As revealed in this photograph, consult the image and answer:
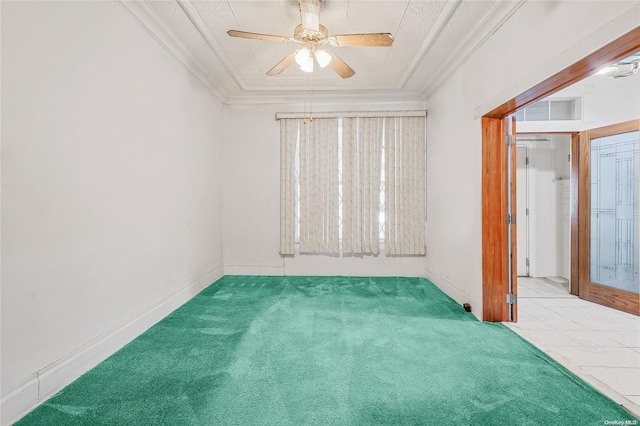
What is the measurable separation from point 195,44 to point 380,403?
3403 mm

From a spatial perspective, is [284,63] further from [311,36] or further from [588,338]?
[588,338]

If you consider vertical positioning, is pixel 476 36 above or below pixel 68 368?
above

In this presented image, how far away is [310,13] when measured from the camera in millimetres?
2105

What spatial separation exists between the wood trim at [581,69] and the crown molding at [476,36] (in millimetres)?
639

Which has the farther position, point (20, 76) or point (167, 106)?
point (167, 106)

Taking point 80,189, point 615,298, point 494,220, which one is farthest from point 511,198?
point 80,189

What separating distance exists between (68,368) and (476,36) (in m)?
4.00

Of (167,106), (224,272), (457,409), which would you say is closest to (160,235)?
(167,106)

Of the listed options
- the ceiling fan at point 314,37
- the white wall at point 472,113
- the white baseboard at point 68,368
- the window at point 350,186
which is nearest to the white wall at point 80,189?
the white baseboard at point 68,368

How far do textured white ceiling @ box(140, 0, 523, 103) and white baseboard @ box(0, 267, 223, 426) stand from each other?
2529 mm

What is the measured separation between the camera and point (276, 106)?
4.38 metres

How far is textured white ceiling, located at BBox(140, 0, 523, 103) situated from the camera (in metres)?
2.34

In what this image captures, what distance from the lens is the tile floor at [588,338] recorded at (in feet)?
5.76

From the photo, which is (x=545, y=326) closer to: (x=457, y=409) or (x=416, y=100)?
(x=457, y=409)
